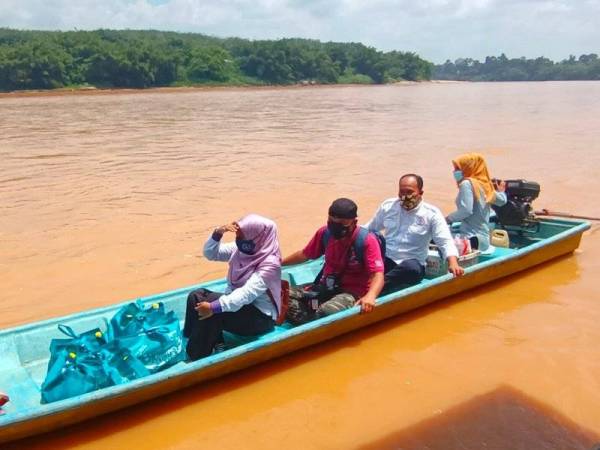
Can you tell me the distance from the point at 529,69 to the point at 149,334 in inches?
5127

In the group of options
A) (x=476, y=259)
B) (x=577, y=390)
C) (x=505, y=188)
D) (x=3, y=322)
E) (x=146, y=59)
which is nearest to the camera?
(x=577, y=390)

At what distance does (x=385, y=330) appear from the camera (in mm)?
5004

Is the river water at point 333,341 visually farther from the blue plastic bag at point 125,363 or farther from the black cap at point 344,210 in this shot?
the black cap at point 344,210

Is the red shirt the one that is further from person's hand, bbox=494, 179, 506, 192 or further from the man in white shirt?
person's hand, bbox=494, 179, 506, 192

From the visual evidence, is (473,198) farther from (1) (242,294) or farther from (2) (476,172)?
(1) (242,294)

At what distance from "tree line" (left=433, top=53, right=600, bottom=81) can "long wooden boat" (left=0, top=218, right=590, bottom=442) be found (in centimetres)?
11534

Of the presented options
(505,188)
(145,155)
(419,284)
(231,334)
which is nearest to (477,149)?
(145,155)

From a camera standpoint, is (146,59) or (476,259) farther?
(146,59)

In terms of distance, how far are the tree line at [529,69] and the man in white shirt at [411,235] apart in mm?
→ 115346

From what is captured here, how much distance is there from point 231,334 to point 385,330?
133 cm

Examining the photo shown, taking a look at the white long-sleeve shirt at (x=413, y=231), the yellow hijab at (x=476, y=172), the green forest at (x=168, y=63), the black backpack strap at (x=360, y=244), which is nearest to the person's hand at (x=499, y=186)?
the yellow hijab at (x=476, y=172)

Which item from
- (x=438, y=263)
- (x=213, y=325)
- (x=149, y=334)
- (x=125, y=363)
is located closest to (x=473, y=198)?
(x=438, y=263)

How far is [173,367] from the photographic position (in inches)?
147

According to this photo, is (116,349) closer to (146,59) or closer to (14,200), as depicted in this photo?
(14,200)
